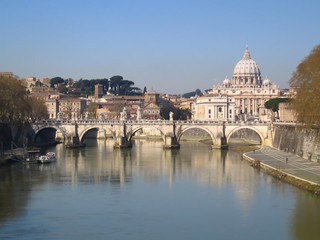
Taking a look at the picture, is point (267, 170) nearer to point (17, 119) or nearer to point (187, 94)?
point (17, 119)

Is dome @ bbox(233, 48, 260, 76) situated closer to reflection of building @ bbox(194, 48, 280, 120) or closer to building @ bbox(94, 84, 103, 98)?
reflection of building @ bbox(194, 48, 280, 120)

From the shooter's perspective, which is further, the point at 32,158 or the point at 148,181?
the point at 32,158

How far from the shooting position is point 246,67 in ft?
326

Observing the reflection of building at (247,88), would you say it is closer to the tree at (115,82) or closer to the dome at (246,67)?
the dome at (246,67)

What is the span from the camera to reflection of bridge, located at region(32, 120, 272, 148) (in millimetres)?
44594

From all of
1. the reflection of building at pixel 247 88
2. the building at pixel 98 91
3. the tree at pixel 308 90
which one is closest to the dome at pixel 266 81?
the reflection of building at pixel 247 88

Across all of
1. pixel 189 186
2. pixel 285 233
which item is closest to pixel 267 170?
pixel 189 186

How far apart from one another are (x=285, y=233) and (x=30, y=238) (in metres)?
6.68

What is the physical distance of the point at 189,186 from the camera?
25.5m

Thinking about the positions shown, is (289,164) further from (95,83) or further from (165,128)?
(95,83)

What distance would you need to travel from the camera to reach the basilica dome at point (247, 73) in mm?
98188

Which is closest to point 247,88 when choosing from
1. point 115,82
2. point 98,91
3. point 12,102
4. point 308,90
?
point 98,91

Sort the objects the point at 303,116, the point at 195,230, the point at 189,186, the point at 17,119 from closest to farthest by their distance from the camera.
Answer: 1. the point at 195,230
2. the point at 189,186
3. the point at 303,116
4. the point at 17,119

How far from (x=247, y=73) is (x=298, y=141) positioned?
65.1 m
